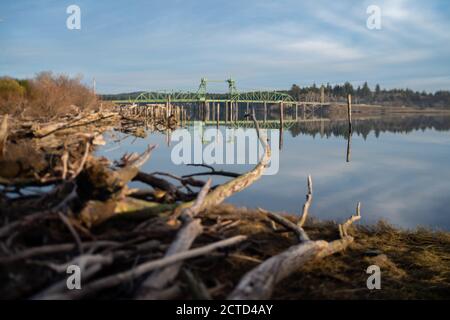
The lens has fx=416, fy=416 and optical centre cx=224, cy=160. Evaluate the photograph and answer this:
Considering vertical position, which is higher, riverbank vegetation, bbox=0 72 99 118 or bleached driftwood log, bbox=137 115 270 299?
riverbank vegetation, bbox=0 72 99 118

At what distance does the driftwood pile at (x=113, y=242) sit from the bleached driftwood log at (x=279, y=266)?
1 cm

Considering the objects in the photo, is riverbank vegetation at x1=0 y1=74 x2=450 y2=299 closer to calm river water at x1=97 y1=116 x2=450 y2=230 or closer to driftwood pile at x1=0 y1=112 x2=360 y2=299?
driftwood pile at x1=0 y1=112 x2=360 y2=299

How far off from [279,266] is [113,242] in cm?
153

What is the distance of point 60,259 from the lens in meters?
3.38

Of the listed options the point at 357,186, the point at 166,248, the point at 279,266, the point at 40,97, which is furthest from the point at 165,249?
the point at 40,97

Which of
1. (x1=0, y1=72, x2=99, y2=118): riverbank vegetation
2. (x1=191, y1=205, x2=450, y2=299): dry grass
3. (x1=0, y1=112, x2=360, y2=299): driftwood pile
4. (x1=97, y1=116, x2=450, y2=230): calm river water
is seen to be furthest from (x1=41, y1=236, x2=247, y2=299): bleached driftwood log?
(x1=0, y1=72, x2=99, y2=118): riverbank vegetation

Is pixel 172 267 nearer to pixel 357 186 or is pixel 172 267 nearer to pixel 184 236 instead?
pixel 184 236

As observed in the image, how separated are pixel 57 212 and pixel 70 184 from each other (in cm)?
70

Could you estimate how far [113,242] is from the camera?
3645mm

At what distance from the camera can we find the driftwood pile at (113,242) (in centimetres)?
311

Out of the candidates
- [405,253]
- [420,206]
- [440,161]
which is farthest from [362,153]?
[405,253]

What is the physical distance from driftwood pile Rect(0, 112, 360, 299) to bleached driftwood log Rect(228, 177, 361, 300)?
1 centimetres

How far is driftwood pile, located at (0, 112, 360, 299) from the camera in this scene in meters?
3.11
